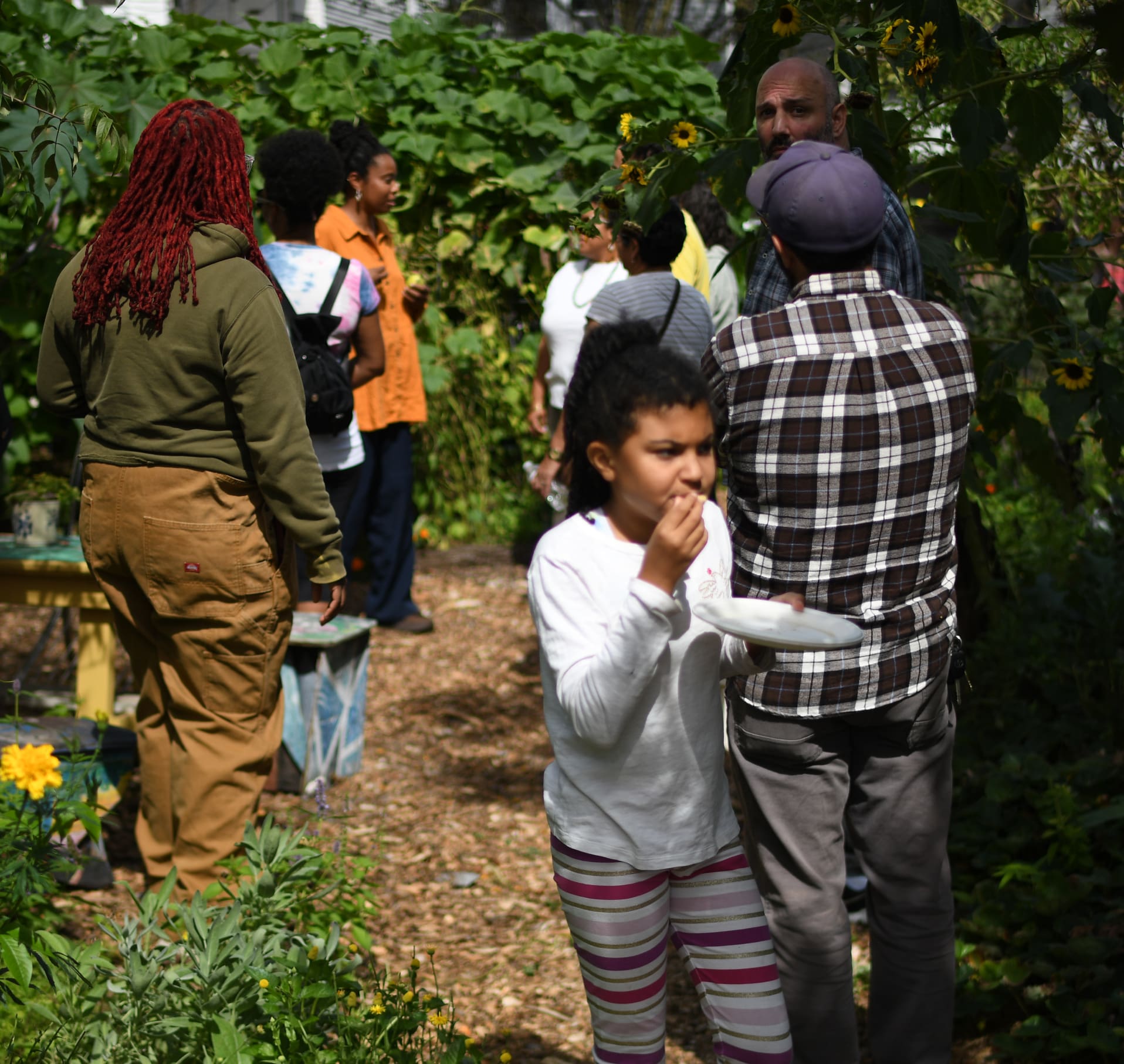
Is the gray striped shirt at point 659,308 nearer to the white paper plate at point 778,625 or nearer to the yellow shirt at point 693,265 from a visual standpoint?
the yellow shirt at point 693,265

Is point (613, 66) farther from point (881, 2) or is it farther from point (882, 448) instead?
point (882, 448)

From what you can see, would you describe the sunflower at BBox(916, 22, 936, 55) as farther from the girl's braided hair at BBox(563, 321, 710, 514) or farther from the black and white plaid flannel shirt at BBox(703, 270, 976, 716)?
the girl's braided hair at BBox(563, 321, 710, 514)

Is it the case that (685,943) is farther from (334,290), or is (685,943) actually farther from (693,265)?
(693,265)

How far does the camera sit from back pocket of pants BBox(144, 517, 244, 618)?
2.82 metres

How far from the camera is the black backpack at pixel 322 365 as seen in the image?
3.80m

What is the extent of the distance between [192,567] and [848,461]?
5.08ft

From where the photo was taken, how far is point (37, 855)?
8.64 feet

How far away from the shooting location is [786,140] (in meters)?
2.59

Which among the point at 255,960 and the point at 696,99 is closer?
the point at 255,960

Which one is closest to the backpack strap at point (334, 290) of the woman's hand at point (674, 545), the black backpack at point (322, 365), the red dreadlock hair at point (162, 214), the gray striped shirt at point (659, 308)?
the black backpack at point (322, 365)

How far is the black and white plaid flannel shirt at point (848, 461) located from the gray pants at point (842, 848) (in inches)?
3.3

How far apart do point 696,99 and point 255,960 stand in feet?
18.6

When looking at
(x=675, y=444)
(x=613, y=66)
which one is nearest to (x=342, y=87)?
(x=613, y=66)

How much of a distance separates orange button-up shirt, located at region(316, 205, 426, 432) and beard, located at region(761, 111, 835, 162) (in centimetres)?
276
